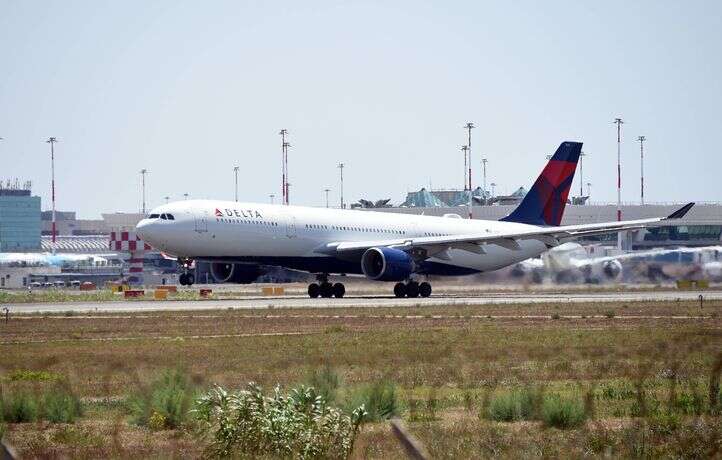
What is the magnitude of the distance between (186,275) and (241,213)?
4.23 metres

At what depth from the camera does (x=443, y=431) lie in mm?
17562

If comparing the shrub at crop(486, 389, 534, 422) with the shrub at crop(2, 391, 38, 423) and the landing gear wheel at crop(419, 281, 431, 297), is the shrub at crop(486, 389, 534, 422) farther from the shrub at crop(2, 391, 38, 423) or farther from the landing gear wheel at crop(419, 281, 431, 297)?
the landing gear wheel at crop(419, 281, 431, 297)

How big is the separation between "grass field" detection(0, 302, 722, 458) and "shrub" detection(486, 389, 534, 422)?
3 centimetres

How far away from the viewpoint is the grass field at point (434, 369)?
1709cm

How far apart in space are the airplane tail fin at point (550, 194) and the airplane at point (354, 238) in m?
0.06

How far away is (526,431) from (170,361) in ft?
40.4

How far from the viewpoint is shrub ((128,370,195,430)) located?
18.7 meters

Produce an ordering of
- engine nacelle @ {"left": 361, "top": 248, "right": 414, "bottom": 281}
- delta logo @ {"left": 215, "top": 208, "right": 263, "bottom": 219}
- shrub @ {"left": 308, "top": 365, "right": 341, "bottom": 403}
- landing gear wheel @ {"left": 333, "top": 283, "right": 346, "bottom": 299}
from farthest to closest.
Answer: landing gear wheel @ {"left": 333, "top": 283, "right": 346, "bottom": 299} < engine nacelle @ {"left": 361, "top": 248, "right": 414, "bottom": 281} < delta logo @ {"left": 215, "top": 208, "right": 263, "bottom": 219} < shrub @ {"left": 308, "top": 365, "right": 341, "bottom": 403}

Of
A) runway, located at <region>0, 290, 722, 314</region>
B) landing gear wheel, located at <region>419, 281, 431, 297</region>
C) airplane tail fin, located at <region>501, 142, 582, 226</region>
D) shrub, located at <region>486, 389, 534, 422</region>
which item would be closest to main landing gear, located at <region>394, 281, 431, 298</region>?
landing gear wheel, located at <region>419, 281, 431, 297</region>

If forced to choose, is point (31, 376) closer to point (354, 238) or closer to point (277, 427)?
point (277, 427)

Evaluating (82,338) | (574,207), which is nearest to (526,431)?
(82,338)

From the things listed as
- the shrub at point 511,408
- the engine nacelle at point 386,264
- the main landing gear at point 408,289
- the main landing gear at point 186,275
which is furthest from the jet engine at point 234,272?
the shrub at point 511,408

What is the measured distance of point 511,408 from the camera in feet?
62.7

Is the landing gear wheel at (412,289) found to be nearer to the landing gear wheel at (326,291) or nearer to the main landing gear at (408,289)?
the main landing gear at (408,289)
